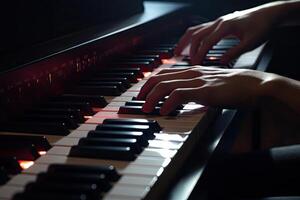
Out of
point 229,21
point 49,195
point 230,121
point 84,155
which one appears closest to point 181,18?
point 229,21

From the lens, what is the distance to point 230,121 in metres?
1.09

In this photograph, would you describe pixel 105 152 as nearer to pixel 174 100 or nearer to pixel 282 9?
pixel 174 100

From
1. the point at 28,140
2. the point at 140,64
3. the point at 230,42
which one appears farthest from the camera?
the point at 230,42

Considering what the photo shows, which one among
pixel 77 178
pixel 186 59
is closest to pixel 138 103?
pixel 77 178

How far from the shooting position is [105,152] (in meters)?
0.79

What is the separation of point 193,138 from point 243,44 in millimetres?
659

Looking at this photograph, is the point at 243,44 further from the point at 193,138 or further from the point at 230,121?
the point at 193,138

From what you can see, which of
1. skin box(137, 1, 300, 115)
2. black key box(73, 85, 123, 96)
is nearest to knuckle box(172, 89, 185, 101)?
skin box(137, 1, 300, 115)

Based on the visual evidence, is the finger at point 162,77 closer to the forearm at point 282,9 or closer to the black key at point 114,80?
the black key at point 114,80

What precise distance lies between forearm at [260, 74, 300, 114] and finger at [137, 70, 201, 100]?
0.50 feet

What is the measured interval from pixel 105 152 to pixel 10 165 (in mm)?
148

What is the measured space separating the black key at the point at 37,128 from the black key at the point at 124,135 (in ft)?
0.22

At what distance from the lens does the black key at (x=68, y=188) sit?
24.7 inches

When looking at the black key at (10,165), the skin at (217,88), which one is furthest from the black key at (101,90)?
the black key at (10,165)
